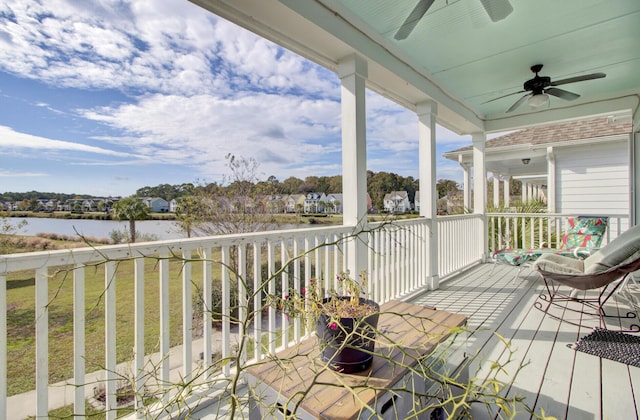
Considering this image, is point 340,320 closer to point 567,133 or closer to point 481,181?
point 481,181

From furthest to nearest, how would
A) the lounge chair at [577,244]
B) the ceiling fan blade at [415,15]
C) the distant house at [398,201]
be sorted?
1. the lounge chair at [577,244]
2. the distant house at [398,201]
3. the ceiling fan blade at [415,15]

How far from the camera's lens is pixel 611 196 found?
267 inches

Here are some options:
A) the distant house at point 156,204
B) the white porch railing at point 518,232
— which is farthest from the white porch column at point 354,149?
the white porch railing at point 518,232

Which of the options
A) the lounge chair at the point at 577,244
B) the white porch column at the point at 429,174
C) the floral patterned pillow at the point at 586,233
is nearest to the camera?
the white porch column at the point at 429,174

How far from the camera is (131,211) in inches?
→ 91.1

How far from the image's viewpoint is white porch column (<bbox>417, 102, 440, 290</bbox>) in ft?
14.2

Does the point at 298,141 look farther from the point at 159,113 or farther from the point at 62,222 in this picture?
the point at 62,222

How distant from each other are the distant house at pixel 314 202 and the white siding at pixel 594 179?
21.4 feet

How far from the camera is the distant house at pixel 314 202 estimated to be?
352 cm

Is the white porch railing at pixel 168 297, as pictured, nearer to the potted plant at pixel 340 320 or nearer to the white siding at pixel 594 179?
the potted plant at pixel 340 320

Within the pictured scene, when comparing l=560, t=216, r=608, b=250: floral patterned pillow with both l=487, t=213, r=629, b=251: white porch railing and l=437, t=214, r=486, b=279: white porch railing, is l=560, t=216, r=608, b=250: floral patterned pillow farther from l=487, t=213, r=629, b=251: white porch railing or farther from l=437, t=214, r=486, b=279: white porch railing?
l=437, t=214, r=486, b=279: white porch railing

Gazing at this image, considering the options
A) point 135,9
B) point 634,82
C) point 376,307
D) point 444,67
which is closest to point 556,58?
point 444,67

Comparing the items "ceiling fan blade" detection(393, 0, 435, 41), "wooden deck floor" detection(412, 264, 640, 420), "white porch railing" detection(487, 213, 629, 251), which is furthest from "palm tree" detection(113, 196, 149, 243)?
"white porch railing" detection(487, 213, 629, 251)

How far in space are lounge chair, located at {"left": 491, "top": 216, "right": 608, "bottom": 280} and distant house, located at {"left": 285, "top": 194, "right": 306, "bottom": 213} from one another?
128 inches
